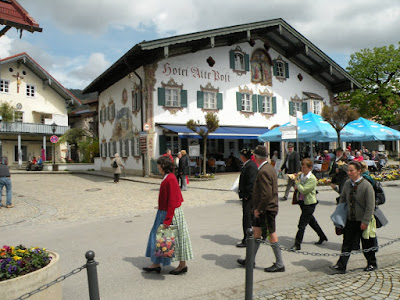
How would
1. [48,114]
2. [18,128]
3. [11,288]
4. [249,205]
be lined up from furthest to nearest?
[48,114]
[18,128]
[249,205]
[11,288]

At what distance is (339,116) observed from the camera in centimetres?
1581

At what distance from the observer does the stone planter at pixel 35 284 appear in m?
3.05

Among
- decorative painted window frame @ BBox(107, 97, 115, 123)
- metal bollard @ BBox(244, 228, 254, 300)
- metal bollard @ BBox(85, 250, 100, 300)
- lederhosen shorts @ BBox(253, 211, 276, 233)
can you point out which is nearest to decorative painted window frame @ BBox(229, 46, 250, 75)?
decorative painted window frame @ BBox(107, 97, 115, 123)

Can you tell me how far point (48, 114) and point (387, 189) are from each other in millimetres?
33371

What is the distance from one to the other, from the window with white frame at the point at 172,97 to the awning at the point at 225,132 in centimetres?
145

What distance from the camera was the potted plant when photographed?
3080mm

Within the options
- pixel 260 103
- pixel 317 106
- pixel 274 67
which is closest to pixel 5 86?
pixel 260 103

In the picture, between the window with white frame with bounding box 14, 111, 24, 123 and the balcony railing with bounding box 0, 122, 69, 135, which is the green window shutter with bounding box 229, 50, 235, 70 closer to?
the balcony railing with bounding box 0, 122, 69, 135

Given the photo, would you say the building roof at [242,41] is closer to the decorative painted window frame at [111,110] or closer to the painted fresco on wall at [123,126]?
the decorative painted window frame at [111,110]

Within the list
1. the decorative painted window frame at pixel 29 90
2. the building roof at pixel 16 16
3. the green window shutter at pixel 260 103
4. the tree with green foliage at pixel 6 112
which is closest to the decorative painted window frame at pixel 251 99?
the green window shutter at pixel 260 103

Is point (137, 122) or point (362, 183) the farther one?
point (137, 122)

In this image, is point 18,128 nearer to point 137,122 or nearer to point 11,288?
point 137,122

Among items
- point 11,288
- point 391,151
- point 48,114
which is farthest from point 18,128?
point 391,151

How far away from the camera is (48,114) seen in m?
37.1
